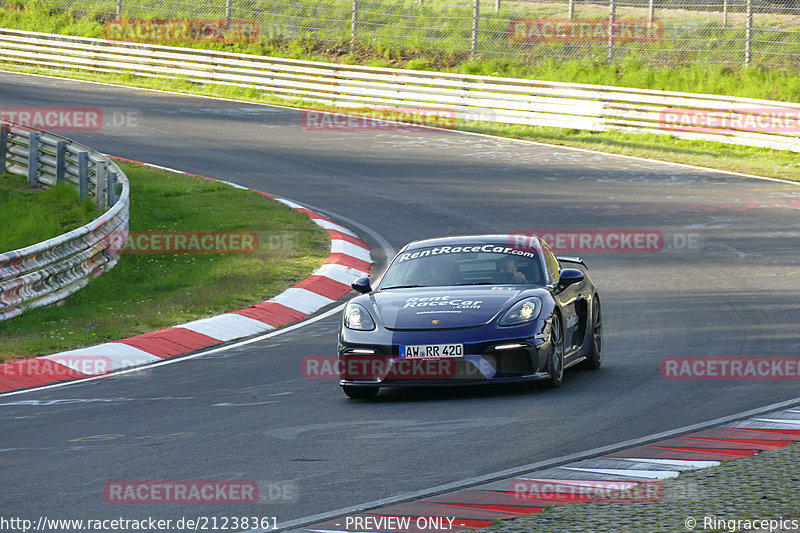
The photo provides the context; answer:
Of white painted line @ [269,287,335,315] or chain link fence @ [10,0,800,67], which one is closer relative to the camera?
white painted line @ [269,287,335,315]

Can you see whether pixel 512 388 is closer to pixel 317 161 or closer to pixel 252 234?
pixel 252 234

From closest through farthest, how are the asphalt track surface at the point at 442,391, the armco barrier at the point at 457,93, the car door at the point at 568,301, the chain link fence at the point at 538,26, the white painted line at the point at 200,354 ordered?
1. the asphalt track surface at the point at 442,391
2. the car door at the point at 568,301
3. the white painted line at the point at 200,354
4. the armco barrier at the point at 457,93
5. the chain link fence at the point at 538,26

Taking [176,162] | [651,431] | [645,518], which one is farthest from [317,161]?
[645,518]

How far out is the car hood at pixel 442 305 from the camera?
9000 mm

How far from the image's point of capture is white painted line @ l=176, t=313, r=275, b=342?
12375mm

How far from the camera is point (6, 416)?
874cm

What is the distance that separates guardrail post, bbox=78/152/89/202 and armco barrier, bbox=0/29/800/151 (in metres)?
10.8

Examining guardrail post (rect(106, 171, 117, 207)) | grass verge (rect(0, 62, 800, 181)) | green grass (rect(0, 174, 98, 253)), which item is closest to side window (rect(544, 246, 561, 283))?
guardrail post (rect(106, 171, 117, 207))

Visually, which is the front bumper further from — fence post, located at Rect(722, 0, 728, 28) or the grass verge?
fence post, located at Rect(722, 0, 728, 28)

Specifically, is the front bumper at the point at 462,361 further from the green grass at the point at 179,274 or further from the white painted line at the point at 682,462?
the green grass at the point at 179,274

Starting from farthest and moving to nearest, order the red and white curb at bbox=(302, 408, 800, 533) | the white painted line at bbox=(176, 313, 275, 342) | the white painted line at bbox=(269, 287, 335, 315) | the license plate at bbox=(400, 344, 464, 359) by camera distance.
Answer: the white painted line at bbox=(269, 287, 335, 315), the white painted line at bbox=(176, 313, 275, 342), the license plate at bbox=(400, 344, 464, 359), the red and white curb at bbox=(302, 408, 800, 533)

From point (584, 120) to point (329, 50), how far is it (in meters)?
10.8

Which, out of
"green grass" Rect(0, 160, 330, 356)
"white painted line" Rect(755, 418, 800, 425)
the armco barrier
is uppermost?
the armco barrier

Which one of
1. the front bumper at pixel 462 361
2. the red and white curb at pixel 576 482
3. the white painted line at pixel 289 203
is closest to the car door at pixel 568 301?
the front bumper at pixel 462 361
